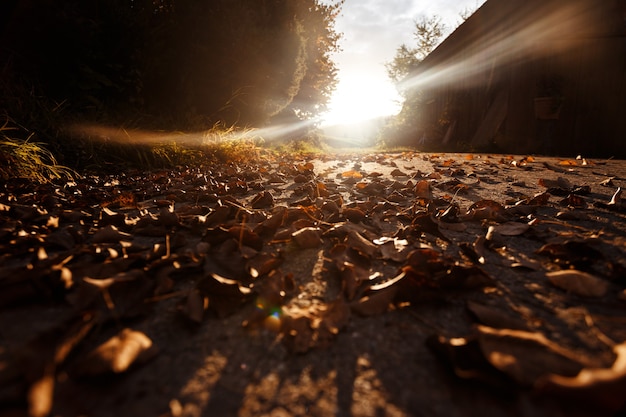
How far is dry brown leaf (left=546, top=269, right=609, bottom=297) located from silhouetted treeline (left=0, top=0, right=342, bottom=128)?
4.20 meters

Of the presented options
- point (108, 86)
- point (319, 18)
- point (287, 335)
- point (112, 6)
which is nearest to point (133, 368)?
point (287, 335)

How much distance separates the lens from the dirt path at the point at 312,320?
49 cm

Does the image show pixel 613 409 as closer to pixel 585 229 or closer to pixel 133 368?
pixel 133 368

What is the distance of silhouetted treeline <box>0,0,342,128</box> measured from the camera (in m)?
3.98

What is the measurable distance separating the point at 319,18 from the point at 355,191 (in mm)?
12017

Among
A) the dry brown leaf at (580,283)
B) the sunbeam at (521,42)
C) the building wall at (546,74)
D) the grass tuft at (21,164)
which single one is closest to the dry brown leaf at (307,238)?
the dry brown leaf at (580,283)

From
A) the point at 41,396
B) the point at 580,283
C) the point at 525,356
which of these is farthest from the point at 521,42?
the point at 41,396

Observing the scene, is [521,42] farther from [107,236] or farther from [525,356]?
[107,236]

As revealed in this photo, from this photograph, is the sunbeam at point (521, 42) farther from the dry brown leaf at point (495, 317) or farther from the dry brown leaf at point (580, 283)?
the dry brown leaf at point (495, 317)

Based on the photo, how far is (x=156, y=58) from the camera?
17.2ft

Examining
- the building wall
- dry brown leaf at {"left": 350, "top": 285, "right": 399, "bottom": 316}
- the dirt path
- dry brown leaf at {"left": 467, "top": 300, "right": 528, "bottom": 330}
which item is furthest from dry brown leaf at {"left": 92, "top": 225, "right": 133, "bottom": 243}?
the building wall

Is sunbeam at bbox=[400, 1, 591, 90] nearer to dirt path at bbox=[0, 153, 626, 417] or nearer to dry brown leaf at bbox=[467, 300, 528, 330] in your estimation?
dirt path at bbox=[0, 153, 626, 417]

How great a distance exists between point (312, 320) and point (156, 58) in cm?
597

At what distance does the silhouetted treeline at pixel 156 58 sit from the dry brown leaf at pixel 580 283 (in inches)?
165
